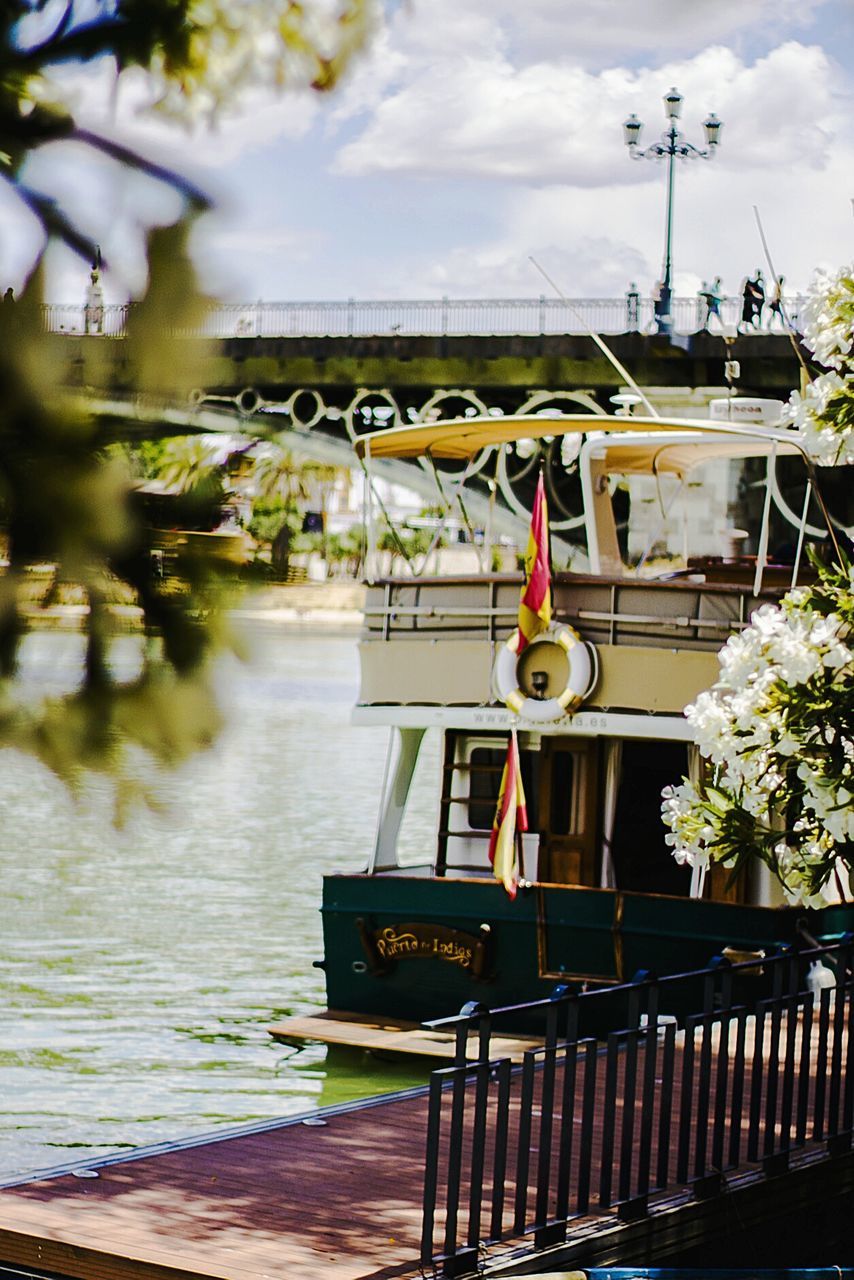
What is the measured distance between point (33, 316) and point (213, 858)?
83.7ft

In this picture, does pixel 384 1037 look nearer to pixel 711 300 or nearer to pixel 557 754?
pixel 557 754

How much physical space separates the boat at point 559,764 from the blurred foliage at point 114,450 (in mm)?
11871

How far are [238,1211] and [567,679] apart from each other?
7421mm

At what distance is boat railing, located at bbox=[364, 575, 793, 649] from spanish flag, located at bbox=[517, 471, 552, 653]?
0.26 m

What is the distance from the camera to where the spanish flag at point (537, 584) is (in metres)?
13.7

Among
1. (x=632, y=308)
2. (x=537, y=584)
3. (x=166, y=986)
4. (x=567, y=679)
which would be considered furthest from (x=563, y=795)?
(x=632, y=308)

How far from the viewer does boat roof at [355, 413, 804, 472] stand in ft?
46.7

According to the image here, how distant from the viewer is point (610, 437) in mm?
15055

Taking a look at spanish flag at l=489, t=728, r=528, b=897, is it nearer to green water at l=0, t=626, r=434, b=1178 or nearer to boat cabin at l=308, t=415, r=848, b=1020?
boat cabin at l=308, t=415, r=848, b=1020

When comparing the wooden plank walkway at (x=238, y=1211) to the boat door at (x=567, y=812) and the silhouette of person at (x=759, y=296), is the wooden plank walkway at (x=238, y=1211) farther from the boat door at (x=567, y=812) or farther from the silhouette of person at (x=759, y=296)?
the silhouette of person at (x=759, y=296)

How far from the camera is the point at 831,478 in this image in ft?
99.2

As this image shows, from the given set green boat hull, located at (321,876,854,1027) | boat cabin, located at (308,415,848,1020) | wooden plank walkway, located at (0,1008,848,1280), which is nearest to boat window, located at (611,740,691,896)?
boat cabin, located at (308,415,848,1020)

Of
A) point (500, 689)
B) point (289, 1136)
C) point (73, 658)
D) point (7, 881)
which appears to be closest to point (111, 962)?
point (7, 881)

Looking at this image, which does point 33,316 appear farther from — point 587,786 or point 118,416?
point 587,786
